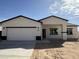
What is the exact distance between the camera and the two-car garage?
76.7ft

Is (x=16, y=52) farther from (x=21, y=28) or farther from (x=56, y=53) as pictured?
(x=21, y=28)

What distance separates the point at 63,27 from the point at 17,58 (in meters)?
17.8

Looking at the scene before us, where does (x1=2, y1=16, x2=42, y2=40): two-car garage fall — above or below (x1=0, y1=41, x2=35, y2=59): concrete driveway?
above

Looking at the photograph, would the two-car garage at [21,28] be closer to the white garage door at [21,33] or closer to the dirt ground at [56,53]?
the white garage door at [21,33]

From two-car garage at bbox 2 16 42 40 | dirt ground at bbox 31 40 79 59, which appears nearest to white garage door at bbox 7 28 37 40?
two-car garage at bbox 2 16 42 40

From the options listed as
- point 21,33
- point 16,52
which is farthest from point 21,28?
point 16,52

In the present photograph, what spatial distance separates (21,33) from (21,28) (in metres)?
0.91

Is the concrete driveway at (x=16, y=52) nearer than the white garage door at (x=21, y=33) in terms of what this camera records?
Yes

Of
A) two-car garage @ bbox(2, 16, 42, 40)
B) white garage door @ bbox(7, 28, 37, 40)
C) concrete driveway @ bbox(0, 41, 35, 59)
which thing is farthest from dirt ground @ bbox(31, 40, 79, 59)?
two-car garage @ bbox(2, 16, 42, 40)

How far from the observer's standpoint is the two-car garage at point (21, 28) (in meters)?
23.4

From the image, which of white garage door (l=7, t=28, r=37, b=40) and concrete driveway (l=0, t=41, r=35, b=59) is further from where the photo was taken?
white garage door (l=7, t=28, r=37, b=40)

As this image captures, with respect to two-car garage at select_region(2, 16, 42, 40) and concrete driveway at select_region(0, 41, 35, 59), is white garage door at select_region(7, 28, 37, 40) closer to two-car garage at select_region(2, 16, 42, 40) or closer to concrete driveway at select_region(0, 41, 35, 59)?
two-car garage at select_region(2, 16, 42, 40)

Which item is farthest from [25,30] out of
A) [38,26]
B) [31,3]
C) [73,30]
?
[73,30]

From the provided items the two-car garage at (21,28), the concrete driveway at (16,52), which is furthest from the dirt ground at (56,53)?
the two-car garage at (21,28)
